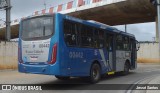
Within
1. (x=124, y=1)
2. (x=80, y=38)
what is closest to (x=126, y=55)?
(x=80, y=38)

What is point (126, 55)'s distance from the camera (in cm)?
2009

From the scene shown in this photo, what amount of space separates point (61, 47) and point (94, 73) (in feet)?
10.4

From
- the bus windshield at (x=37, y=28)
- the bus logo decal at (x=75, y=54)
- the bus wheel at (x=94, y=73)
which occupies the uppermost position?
the bus windshield at (x=37, y=28)

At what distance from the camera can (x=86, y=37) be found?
14820mm

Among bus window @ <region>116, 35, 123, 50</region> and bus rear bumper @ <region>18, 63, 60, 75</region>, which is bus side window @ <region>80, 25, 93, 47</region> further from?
bus window @ <region>116, 35, 123, 50</region>

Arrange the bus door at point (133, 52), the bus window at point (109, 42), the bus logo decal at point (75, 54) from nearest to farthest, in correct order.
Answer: the bus logo decal at point (75, 54) < the bus window at point (109, 42) < the bus door at point (133, 52)

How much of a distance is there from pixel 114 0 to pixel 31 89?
2295cm

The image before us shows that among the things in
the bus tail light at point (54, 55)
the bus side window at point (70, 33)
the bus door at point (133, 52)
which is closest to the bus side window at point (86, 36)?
the bus side window at point (70, 33)

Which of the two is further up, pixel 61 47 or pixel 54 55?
pixel 61 47

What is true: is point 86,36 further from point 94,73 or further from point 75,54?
point 94,73

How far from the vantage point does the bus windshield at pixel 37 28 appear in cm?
1328

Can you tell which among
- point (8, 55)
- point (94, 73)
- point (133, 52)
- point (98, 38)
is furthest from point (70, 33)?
point (8, 55)

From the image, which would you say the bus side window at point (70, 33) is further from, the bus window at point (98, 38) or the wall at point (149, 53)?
the wall at point (149, 53)

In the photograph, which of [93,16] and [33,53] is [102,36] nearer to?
[33,53]
